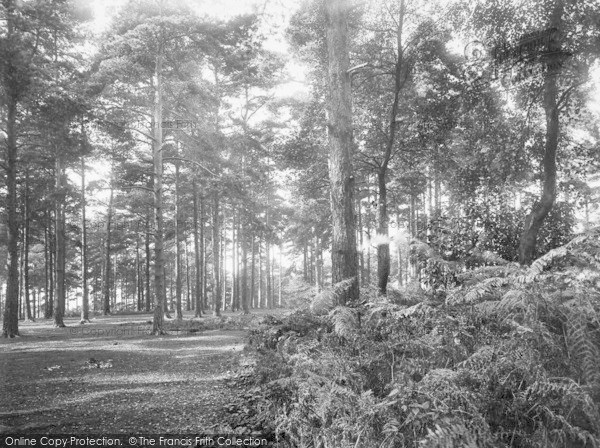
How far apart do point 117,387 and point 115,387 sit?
0.03 meters

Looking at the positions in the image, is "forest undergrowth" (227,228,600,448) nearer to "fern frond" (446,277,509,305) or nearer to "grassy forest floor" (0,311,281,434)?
"fern frond" (446,277,509,305)

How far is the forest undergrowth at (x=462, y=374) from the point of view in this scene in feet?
8.30

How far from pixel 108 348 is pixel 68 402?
5.81 metres

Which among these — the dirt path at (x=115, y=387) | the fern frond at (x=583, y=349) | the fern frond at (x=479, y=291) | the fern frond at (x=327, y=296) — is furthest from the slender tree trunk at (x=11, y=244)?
the fern frond at (x=583, y=349)

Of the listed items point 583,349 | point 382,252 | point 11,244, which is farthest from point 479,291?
point 11,244

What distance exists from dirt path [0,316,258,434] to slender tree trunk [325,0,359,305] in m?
2.71

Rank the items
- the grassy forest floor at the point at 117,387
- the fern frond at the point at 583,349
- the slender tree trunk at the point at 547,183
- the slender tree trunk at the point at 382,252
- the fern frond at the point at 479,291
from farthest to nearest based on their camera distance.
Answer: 1. the slender tree trunk at the point at 382,252
2. the slender tree trunk at the point at 547,183
3. the grassy forest floor at the point at 117,387
4. the fern frond at the point at 479,291
5. the fern frond at the point at 583,349

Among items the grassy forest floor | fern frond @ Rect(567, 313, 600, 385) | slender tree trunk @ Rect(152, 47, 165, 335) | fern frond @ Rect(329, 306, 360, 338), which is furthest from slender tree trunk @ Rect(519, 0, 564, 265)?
slender tree trunk @ Rect(152, 47, 165, 335)

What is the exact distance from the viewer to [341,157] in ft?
22.1

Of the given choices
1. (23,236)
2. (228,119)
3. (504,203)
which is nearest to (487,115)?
(504,203)

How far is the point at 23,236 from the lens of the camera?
85.1 feet

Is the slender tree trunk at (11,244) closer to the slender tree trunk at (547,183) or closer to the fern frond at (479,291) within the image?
the fern frond at (479,291)

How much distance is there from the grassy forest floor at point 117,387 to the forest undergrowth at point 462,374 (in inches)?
37.7

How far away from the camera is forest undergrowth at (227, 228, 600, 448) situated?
253 centimetres
